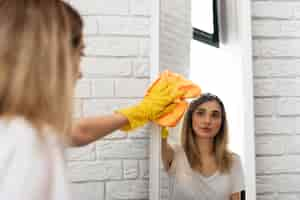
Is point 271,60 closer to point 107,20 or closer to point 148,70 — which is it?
point 148,70

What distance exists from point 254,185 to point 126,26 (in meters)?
0.64

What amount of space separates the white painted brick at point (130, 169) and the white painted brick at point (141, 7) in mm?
479

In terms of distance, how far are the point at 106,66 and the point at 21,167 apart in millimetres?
731

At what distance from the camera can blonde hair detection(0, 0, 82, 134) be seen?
2.80ft

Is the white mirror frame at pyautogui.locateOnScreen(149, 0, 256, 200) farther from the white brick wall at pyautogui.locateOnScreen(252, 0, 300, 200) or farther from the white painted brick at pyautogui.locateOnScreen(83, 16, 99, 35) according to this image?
the white painted brick at pyautogui.locateOnScreen(83, 16, 99, 35)

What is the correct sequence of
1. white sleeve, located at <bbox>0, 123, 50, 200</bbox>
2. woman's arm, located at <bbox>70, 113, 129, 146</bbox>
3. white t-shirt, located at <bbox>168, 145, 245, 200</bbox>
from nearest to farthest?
white sleeve, located at <bbox>0, 123, 50, 200</bbox> < woman's arm, located at <bbox>70, 113, 129, 146</bbox> < white t-shirt, located at <bbox>168, 145, 245, 200</bbox>

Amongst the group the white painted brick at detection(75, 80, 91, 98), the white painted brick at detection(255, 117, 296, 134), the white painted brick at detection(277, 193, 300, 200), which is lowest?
the white painted brick at detection(277, 193, 300, 200)

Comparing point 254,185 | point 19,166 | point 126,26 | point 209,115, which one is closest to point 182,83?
point 209,115

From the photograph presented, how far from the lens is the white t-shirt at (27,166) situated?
2.67 ft

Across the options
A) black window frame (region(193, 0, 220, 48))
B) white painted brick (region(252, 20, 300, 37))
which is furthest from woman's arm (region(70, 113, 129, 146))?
white painted brick (region(252, 20, 300, 37))

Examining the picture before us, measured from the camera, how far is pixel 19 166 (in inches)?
32.2

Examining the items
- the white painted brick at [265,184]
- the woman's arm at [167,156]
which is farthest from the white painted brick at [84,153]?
the white painted brick at [265,184]

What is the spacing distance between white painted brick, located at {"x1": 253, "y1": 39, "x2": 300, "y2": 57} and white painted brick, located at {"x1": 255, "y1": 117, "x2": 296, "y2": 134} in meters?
0.22

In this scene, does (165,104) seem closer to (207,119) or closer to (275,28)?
(207,119)
